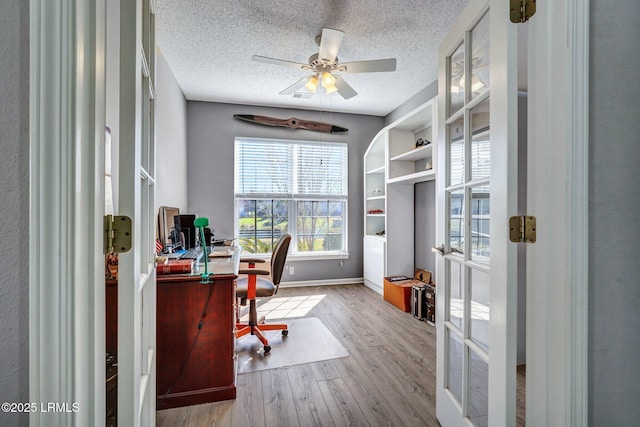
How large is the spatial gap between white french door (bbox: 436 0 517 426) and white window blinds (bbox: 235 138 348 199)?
120 inches

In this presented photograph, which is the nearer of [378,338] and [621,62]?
[621,62]

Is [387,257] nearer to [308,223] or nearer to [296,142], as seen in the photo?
[308,223]

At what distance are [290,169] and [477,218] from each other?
344cm

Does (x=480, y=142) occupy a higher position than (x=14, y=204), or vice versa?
(x=480, y=142)

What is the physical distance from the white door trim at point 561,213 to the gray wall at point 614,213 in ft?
0.12

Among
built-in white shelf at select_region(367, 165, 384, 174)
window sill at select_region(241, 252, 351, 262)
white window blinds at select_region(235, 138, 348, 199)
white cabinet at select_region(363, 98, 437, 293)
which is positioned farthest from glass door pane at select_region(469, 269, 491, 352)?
white window blinds at select_region(235, 138, 348, 199)

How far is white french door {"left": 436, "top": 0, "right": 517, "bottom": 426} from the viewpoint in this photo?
999mm

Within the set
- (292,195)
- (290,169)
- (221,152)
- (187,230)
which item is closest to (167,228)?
(187,230)

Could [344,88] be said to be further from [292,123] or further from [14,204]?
→ [14,204]

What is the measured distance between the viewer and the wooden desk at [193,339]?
1.70 metres

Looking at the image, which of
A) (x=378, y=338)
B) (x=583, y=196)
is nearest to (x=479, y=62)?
(x=583, y=196)

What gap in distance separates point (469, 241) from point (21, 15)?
4.87 ft

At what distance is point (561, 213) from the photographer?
823 millimetres

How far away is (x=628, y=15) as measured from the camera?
2.64ft
